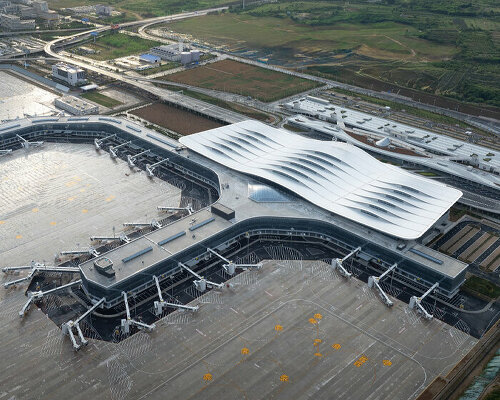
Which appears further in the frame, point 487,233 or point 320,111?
point 320,111

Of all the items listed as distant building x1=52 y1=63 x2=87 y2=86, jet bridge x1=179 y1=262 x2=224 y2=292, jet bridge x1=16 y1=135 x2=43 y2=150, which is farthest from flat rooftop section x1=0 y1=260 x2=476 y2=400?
distant building x1=52 y1=63 x2=87 y2=86

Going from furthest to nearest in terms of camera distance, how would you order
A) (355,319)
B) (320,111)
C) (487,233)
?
1. (320,111)
2. (487,233)
3. (355,319)

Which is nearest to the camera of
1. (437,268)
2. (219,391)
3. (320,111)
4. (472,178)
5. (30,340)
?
(219,391)

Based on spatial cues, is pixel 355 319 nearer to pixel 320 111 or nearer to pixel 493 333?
pixel 493 333

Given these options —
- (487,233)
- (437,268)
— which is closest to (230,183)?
(437,268)

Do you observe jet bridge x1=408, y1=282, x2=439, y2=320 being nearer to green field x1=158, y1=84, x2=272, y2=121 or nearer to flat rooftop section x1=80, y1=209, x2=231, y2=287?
flat rooftop section x1=80, y1=209, x2=231, y2=287

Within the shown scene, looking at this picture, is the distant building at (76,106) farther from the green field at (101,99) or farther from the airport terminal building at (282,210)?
the airport terminal building at (282,210)

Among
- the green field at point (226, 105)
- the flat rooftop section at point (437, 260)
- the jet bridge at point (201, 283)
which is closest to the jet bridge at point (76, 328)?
the jet bridge at point (201, 283)
